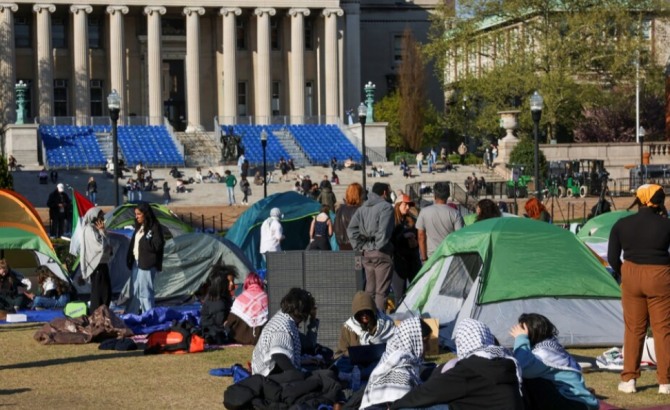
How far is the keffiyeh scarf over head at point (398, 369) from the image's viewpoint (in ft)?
38.4

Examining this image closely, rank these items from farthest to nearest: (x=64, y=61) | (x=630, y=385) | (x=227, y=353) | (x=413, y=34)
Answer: (x=413, y=34)
(x=64, y=61)
(x=227, y=353)
(x=630, y=385)

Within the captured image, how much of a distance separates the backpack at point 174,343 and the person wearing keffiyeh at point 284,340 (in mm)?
3717

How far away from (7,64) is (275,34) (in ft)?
49.6

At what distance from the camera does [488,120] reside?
67.9m

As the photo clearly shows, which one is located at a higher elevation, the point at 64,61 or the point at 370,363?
the point at 64,61

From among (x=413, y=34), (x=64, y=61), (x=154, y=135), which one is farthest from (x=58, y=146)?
(x=413, y=34)

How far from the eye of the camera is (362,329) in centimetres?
1490

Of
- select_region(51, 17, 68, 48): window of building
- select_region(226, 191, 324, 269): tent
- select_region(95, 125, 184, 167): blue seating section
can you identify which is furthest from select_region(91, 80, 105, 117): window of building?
select_region(226, 191, 324, 269): tent

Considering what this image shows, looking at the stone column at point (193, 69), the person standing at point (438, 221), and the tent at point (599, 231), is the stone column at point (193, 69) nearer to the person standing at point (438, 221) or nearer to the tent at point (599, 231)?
the tent at point (599, 231)

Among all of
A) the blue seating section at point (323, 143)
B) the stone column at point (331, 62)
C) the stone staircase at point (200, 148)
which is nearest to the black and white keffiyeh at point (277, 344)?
the blue seating section at point (323, 143)

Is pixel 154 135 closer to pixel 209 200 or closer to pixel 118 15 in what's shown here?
pixel 118 15

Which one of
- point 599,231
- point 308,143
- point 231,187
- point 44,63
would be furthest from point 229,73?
point 599,231

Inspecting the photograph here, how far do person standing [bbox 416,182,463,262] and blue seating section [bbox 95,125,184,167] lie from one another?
47386 mm

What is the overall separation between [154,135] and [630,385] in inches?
2360
